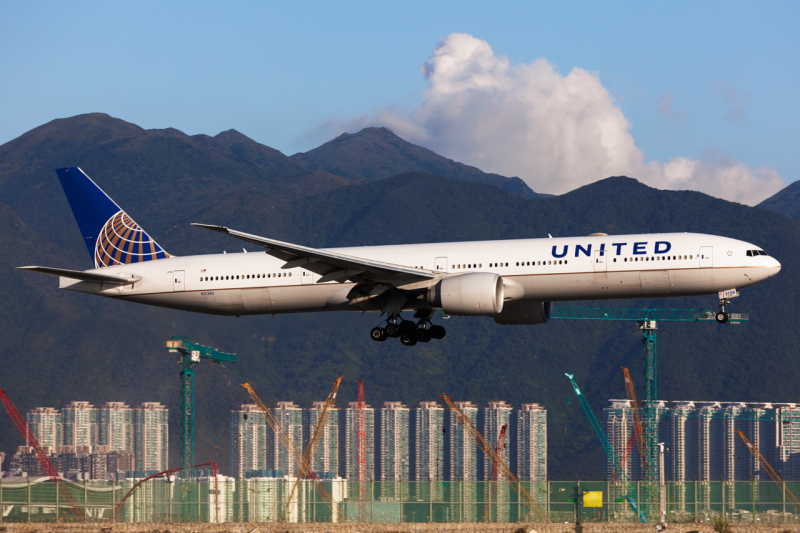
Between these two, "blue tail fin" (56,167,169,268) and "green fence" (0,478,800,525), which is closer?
"green fence" (0,478,800,525)

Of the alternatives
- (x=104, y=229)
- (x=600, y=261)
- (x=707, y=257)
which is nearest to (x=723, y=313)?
(x=707, y=257)

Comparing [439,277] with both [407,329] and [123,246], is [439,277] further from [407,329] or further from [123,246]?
[123,246]

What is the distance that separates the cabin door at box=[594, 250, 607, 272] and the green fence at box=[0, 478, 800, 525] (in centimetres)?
1089

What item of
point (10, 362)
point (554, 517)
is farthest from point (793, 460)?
point (554, 517)

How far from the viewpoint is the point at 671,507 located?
50.6 meters

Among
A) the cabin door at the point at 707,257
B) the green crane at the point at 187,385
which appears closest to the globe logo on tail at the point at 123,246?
the cabin door at the point at 707,257

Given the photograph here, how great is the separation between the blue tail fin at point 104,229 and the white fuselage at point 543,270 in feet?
16.2

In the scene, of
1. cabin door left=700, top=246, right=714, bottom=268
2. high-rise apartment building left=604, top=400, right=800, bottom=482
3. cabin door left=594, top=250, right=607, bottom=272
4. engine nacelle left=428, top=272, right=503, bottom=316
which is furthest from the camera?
high-rise apartment building left=604, top=400, right=800, bottom=482

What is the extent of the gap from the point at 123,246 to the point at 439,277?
19.3 metres

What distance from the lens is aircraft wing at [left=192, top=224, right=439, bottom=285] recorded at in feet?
146

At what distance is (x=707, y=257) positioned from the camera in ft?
147

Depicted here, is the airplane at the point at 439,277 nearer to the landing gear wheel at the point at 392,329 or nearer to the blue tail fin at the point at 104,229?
the landing gear wheel at the point at 392,329

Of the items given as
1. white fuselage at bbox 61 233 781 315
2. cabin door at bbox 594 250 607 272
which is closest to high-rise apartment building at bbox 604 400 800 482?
white fuselage at bbox 61 233 781 315

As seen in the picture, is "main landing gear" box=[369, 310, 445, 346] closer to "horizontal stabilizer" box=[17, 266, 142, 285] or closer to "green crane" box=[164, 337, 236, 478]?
"horizontal stabilizer" box=[17, 266, 142, 285]
